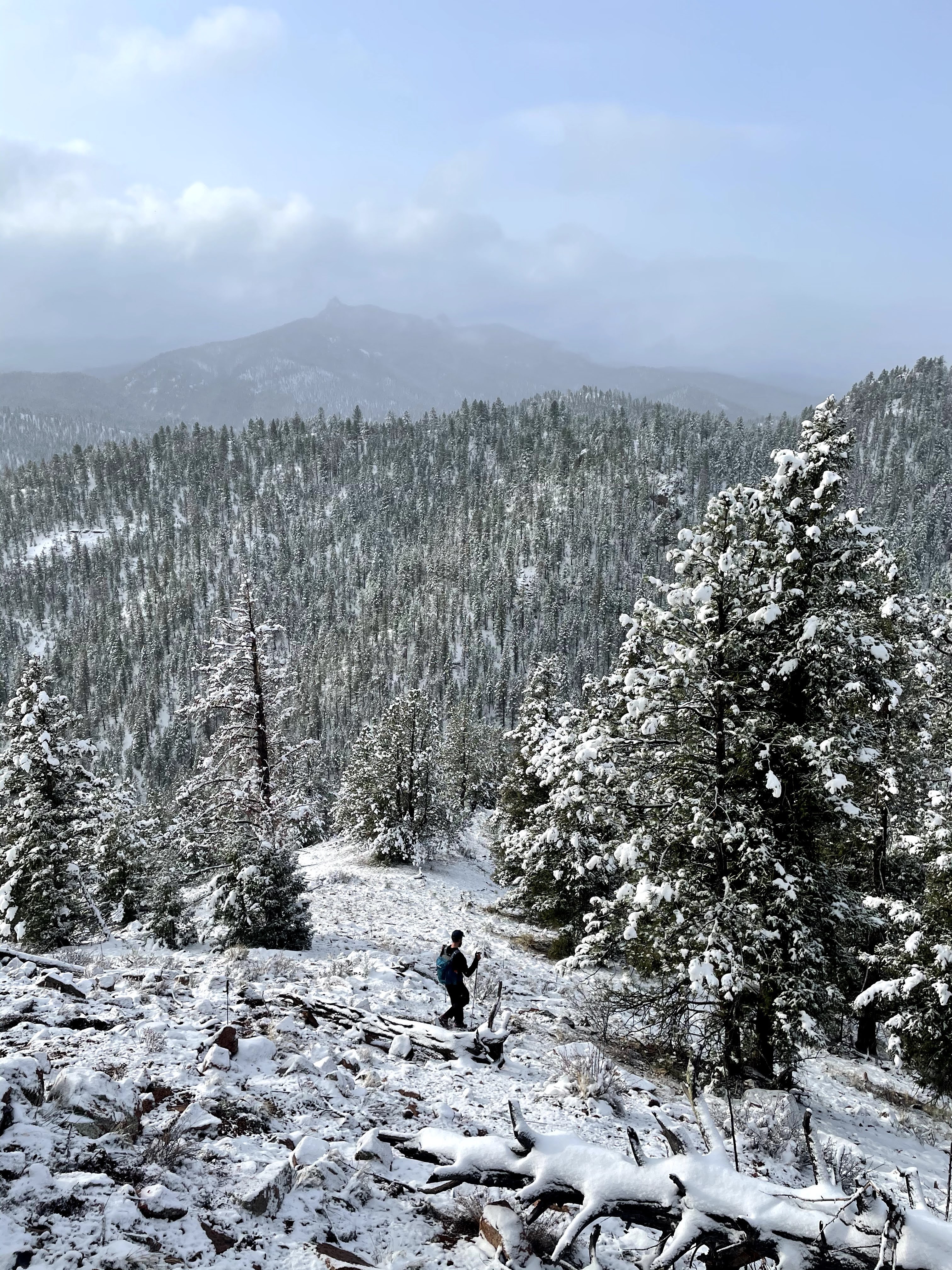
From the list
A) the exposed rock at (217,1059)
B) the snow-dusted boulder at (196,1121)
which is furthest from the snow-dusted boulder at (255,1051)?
the snow-dusted boulder at (196,1121)

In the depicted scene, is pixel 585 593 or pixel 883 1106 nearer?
pixel 883 1106

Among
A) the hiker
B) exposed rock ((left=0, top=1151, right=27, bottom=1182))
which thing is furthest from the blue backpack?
exposed rock ((left=0, top=1151, right=27, bottom=1182))

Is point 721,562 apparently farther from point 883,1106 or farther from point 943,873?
point 883,1106

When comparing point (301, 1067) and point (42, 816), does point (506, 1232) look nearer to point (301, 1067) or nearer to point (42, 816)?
point (301, 1067)

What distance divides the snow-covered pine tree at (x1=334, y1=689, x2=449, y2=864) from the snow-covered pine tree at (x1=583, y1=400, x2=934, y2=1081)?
25.1 m

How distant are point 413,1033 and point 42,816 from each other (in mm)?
19095

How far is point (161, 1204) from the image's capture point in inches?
153

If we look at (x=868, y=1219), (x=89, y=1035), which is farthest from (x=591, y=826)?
(x=868, y=1219)

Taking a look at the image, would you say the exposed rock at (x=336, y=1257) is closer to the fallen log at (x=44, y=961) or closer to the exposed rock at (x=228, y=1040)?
the exposed rock at (x=228, y=1040)

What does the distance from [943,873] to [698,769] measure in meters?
5.63

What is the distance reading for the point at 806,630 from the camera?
9195 millimetres

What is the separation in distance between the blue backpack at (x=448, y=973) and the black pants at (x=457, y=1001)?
28 millimetres

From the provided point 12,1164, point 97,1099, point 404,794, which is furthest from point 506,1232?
point 404,794

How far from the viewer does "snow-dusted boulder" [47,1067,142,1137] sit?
15.3 feet
